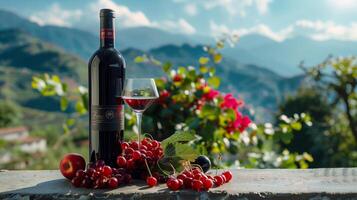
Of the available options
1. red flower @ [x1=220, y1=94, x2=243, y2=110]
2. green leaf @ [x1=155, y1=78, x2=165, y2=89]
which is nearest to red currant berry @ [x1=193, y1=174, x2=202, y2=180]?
red flower @ [x1=220, y1=94, x2=243, y2=110]

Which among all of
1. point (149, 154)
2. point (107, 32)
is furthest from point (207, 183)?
point (107, 32)

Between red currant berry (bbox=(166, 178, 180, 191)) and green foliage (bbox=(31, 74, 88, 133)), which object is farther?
green foliage (bbox=(31, 74, 88, 133))

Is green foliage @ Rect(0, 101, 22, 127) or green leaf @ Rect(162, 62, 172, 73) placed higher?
green foliage @ Rect(0, 101, 22, 127)

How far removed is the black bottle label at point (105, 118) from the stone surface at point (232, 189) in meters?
0.27

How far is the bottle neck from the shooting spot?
2.26 meters

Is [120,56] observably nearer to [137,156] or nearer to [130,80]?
[130,80]

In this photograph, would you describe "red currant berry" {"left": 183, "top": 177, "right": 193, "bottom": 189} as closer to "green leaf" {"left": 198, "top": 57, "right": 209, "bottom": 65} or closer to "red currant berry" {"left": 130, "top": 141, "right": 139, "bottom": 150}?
"red currant berry" {"left": 130, "top": 141, "right": 139, "bottom": 150}

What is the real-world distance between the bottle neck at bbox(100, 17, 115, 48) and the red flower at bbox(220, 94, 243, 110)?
1.95 meters

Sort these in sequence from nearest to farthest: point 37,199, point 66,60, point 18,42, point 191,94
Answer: point 37,199 → point 191,94 → point 66,60 → point 18,42

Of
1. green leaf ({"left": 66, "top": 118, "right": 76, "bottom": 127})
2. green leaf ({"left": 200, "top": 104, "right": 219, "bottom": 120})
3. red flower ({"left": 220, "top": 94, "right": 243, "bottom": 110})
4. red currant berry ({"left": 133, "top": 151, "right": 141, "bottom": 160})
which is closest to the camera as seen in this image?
Answer: red currant berry ({"left": 133, "top": 151, "right": 141, "bottom": 160})

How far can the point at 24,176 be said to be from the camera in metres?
2.57

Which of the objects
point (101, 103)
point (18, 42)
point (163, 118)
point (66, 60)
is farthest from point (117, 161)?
point (18, 42)

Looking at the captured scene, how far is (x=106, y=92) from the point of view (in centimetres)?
224

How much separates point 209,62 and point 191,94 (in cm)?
42
